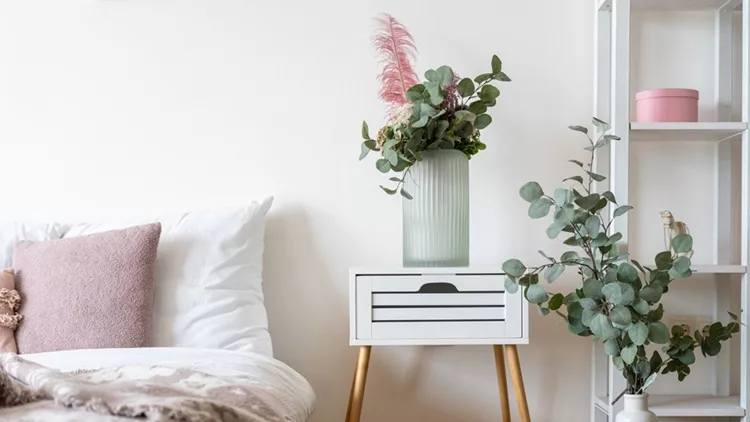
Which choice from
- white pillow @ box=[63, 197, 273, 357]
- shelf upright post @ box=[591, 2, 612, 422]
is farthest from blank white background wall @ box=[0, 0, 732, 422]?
white pillow @ box=[63, 197, 273, 357]

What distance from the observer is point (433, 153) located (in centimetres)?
207

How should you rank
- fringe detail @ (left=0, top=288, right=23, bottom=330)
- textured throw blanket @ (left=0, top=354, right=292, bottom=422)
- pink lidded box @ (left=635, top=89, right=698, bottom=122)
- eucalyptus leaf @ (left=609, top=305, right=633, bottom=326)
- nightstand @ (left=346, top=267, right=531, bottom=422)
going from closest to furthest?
1. textured throw blanket @ (left=0, top=354, right=292, bottom=422)
2. eucalyptus leaf @ (left=609, top=305, right=633, bottom=326)
3. fringe detail @ (left=0, top=288, right=23, bottom=330)
4. nightstand @ (left=346, top=267, right=531, bottom=422)
5. pink lidded box @ (left=635, top=89, right=698, bottom=122)

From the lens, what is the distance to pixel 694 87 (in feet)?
7.43

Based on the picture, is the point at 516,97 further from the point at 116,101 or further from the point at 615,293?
the point at 116,101

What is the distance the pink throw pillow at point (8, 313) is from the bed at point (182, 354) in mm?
17

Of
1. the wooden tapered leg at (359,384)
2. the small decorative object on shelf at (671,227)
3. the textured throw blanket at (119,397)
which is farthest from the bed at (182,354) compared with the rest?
the small decorative object on shelf at (671,227)

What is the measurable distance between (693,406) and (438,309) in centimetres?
76

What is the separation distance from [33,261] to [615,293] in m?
1.47

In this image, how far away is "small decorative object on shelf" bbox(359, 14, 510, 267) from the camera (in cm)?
202

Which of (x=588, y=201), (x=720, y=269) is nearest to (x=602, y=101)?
(x=588, y=201)

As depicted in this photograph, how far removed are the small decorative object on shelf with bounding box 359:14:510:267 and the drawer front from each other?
0.11 meters

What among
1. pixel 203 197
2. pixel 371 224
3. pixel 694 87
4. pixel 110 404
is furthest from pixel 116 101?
pixel 694 87

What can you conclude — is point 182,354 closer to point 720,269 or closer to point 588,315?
point 588,315

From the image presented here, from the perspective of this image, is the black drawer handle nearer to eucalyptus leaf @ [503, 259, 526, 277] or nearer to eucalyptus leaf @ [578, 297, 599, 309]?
eucalyptus leaf @ [503, 259, 526, 277]
